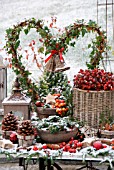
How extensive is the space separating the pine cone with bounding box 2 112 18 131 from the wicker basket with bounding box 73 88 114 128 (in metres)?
0.57

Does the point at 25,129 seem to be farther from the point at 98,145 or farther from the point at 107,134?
the point at 107,134

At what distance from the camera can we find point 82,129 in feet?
10.4

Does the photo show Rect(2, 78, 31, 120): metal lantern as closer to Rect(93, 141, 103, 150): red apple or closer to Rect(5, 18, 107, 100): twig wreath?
Rect(5, 18, 107, 100): twig wreath

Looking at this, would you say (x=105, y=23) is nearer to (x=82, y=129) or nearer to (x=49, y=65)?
(x=49, y=65)

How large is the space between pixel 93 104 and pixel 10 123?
2.27 ft

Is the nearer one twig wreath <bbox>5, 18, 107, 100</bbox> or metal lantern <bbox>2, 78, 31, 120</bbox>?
metal lantern <bbox>2, 78, 31, 120</bbox>

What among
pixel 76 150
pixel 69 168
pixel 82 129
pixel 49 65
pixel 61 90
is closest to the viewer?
pixel 76 150

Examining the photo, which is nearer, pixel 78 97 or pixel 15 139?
pixel 15 139

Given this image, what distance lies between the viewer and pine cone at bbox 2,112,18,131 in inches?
117

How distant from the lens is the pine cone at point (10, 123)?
117 inches

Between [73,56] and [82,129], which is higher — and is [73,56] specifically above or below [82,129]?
above

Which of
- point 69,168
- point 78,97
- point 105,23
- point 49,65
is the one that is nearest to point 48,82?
point 49,65

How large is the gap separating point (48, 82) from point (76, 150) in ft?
4.19

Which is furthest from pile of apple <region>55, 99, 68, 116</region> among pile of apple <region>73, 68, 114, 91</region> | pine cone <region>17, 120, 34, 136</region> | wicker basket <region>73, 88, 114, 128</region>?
pine cone <region>17, 120, 34, 136</region>
